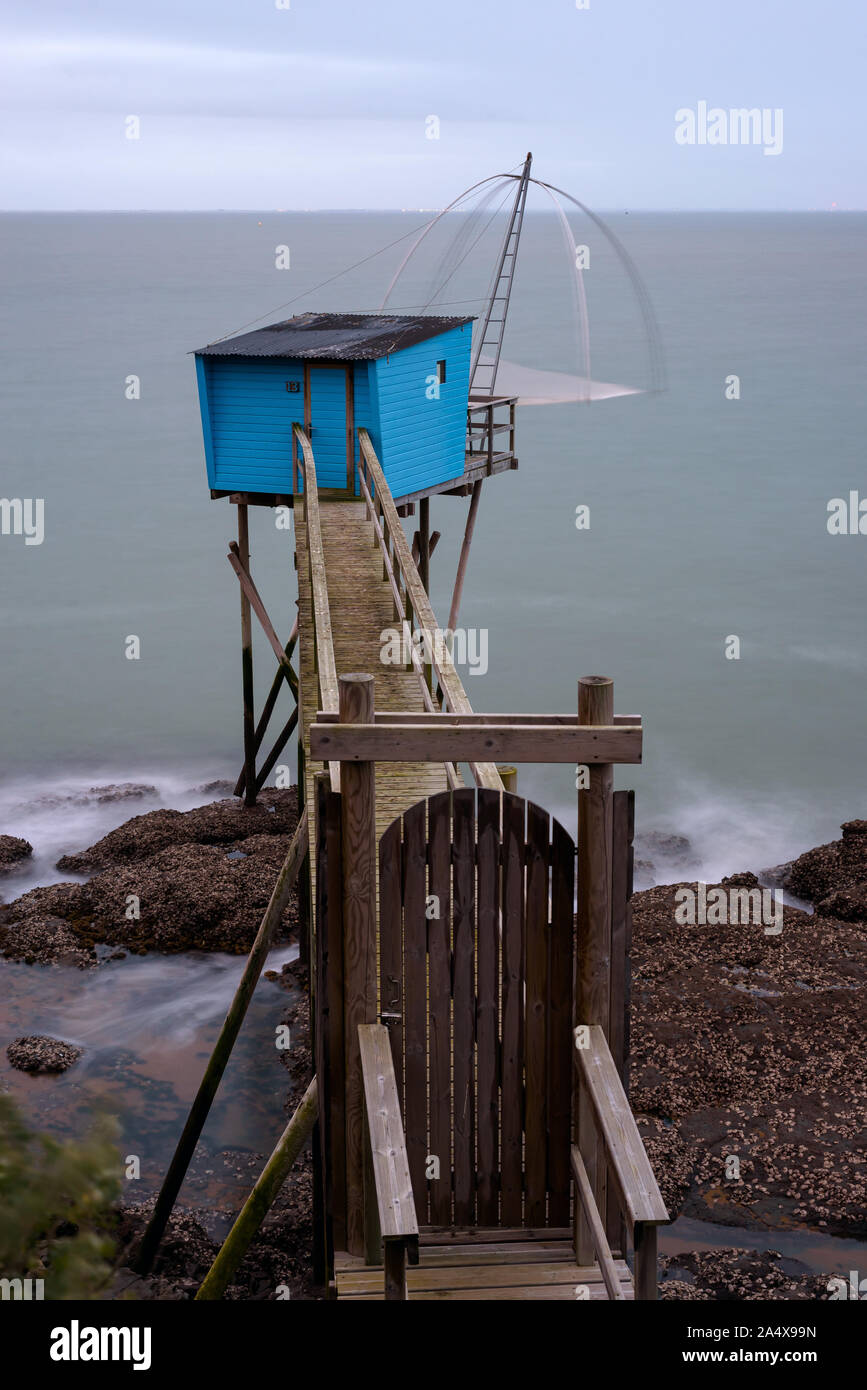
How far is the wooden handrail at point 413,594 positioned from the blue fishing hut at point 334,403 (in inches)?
20.5

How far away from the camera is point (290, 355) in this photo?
1889cm

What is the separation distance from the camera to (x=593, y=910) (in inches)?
214

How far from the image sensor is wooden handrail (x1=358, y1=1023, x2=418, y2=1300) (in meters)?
4.46

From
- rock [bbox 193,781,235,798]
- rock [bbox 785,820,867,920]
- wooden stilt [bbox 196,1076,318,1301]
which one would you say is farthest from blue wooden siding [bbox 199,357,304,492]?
wooden stilt [bbox 196,1076,318,1301]

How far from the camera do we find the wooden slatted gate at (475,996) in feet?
18.0

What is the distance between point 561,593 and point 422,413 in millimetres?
23997

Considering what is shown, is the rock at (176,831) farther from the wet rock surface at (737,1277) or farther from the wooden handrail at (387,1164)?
the wooden handrail at (387,1164)

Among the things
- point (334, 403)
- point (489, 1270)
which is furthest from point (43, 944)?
point (489, 1270)

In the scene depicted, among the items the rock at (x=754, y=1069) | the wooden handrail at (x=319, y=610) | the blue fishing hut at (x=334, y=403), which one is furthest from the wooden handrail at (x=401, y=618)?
the rock at (x=754, y=1069)

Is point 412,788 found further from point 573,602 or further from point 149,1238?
point 573,602

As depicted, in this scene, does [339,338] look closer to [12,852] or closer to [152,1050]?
[12,852]

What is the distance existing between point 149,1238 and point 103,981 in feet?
20.3

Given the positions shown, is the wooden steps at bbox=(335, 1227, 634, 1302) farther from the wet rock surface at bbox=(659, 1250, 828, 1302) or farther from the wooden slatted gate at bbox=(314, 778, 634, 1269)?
the wet rock surface at bbox=(659, 1250, 828, 1302)
